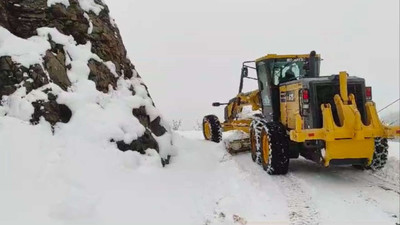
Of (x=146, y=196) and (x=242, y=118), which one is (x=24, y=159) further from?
A: (x=242, y=118)

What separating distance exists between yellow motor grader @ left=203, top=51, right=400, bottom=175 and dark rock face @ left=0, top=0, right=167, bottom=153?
91.0 inches

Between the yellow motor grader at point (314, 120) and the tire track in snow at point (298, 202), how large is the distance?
1.73 ft

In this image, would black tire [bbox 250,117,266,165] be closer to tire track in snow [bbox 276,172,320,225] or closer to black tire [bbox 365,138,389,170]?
tire track in snow [bbox 276,172,320,225]

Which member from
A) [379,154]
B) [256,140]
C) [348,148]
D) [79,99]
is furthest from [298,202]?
[79,99]

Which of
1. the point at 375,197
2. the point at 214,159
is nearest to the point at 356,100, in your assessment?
the point at 375,197

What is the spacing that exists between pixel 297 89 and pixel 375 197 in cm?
255

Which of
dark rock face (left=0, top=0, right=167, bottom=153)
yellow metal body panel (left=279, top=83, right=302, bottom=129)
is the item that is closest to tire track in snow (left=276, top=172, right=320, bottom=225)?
yellow metal body panel (left=279, top=83, right=302, bottom=129)

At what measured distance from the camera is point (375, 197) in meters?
6.57

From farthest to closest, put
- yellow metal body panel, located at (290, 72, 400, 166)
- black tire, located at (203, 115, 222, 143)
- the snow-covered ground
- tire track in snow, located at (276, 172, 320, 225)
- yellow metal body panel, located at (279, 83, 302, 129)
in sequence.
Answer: black tire, located at (203, 115, 222, 143), yellow metal body panel, located at (279, 83, 302, 129), yellow metal body panel, located at (290, 72, 400, 166), tire track in snow, located at (276, 172, 320, 225), the snow-covered ground

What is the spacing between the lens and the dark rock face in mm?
6723

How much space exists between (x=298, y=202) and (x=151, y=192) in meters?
2.20

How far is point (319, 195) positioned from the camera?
21.9 feet

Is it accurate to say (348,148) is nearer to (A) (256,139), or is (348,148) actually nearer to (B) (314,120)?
(B) (314,120)

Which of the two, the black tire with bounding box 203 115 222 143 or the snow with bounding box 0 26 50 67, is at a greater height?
the snow with bounding box 0 26 50 67
